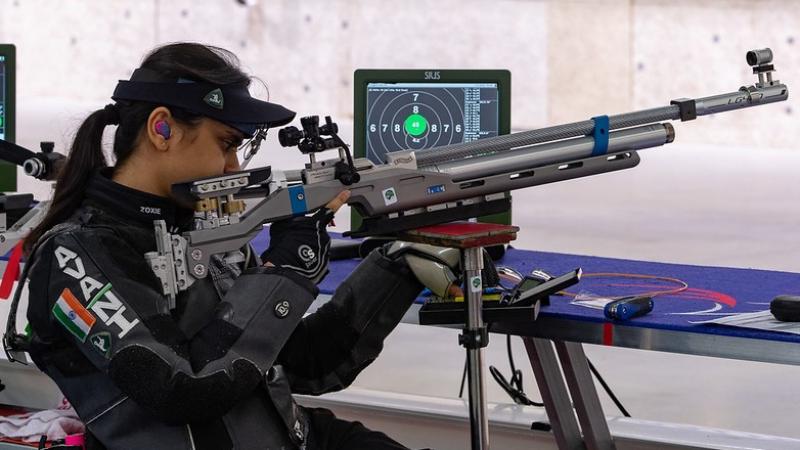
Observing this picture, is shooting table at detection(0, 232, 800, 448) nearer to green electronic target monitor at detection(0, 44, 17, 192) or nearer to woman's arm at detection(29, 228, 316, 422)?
woman's arm at detection(29, 228, 316, 422)

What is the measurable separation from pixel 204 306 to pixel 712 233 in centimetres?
565

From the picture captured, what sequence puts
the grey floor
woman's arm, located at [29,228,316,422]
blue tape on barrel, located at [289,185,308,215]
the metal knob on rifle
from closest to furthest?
1. woman's arm, located at [29,228,316,422]
2. blue tape on barrel, located at [289,185,308,215]
3. the metal knob on rifle
4. the grey floor

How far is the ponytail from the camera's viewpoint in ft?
6.51

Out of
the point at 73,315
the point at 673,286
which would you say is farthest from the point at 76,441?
the point at 673,286

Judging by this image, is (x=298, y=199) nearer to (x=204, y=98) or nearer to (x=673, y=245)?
(x=204, y=98)

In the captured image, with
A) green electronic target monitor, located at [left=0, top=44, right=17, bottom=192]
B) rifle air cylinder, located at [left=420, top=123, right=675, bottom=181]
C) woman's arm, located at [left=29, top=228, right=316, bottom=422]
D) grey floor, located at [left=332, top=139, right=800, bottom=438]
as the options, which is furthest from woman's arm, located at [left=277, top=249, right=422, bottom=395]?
grey floor, located at [left=332, top=139, right=800, bottom=438]

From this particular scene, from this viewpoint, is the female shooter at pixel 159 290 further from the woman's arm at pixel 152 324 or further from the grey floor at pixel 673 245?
the grey floor at pixel 673 245

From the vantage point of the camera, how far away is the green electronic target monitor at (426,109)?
291 centimetres

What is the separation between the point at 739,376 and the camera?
4.39 meters

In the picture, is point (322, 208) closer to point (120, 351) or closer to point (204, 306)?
point (204, 306)

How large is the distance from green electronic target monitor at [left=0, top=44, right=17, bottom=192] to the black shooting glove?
5.18 feet

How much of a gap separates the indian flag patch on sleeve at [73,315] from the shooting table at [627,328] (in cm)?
75

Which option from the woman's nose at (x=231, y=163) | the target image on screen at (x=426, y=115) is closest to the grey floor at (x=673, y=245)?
the target image on screen at (x=426, y=115)

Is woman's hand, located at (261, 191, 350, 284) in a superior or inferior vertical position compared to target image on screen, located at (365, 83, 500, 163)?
inferior
